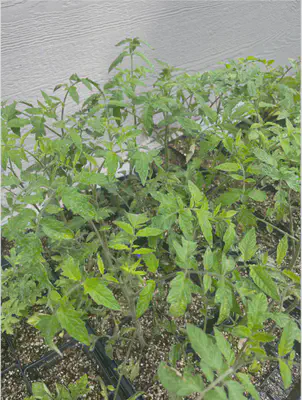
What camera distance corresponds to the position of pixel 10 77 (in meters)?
1.16

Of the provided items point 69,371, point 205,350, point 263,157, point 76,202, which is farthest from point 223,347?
point 69,371

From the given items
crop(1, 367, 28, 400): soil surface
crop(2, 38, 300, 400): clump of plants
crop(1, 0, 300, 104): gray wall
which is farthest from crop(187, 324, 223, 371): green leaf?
crop(1, 0, 300, 104): gray wall

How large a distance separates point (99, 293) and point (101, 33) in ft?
3.72

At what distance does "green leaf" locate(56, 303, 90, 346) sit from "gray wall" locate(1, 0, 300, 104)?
990 mm

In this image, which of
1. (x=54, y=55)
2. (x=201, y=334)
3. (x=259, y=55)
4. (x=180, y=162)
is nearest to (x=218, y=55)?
(x=259, y=55)

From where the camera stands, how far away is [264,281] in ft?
1.80

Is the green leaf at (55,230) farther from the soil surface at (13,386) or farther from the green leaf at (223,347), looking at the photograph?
the soil surface at (13,386)

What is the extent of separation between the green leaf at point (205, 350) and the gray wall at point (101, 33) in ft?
3.69

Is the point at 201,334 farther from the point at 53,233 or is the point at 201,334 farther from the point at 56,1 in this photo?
the point at 56,1

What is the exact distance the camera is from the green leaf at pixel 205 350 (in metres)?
0.41

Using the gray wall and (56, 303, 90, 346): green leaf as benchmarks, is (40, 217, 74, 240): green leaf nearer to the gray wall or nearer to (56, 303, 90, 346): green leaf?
(56, 303, 90, 346): green leaf

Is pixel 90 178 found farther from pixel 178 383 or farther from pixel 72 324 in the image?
pixel 178 383

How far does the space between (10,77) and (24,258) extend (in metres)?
0.87

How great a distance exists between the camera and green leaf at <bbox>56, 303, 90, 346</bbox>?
463mm
